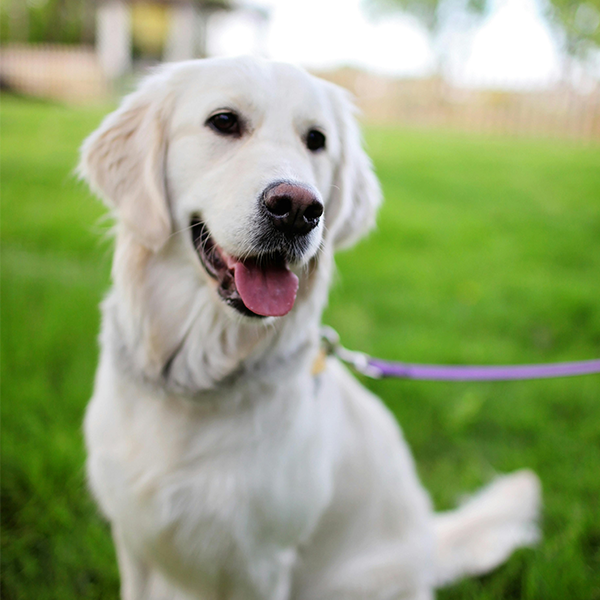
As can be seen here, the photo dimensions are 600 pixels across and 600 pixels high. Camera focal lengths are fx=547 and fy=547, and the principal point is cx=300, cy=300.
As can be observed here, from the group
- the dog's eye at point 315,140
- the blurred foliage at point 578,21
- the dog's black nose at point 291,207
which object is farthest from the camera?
the blurred foliage at point 578,21

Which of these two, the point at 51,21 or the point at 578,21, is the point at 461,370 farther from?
the point at 578,21

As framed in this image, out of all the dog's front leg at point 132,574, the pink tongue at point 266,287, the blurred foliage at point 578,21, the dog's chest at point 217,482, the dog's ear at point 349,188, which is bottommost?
the dog's front leg at point 132,574

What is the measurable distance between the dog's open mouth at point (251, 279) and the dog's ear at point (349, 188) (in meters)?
0.42

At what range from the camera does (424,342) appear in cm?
410

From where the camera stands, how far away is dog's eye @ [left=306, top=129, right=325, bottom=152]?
6.47 feet

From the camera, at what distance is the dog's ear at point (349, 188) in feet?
7.01

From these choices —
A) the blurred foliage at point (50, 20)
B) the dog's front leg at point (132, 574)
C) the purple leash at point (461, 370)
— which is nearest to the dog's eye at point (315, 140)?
the purple leash at point (461, 370)

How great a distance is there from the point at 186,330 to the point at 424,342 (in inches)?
100

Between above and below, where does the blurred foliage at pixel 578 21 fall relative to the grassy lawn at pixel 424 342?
above

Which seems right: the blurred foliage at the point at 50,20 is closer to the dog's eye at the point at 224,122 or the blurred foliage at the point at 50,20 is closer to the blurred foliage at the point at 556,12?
the blurred foliage at the point at 556,12

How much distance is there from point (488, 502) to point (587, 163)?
8491mm

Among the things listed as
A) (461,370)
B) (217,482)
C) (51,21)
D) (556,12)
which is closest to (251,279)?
(217,482)

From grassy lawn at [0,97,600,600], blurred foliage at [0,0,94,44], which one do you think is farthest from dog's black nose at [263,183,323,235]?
blurred foliage at [0,0,94,44]

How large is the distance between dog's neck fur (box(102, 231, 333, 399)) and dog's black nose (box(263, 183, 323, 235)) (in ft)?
1.03
